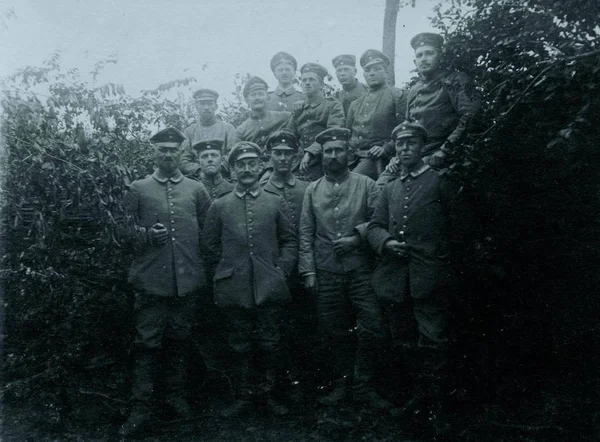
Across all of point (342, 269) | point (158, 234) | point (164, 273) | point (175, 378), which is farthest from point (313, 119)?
point (175, 378)

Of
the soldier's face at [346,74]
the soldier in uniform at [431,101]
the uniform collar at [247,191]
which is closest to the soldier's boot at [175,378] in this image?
the uniform collar at [247,191]

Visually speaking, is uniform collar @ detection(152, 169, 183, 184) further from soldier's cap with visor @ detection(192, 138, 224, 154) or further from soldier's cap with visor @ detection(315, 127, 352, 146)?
soldier's cap with visor @ detection(315, 127, 352, 146)

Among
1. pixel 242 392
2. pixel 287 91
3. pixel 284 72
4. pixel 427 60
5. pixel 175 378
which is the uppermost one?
pixel 284 72

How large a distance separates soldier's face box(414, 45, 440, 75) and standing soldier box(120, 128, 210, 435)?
6.77 feet

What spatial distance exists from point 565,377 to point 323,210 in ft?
7.39

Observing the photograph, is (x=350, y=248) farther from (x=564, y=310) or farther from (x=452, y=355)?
(x=564, y=310)

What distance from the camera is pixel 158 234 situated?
4102 millimetres

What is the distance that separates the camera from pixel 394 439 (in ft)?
12.1

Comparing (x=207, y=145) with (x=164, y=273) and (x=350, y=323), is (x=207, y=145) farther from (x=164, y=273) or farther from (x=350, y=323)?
(x=350, y=323)

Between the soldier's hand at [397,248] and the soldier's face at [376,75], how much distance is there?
191cm

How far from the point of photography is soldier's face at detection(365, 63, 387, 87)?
17.0ft

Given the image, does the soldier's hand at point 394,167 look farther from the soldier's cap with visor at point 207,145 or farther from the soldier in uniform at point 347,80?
the soldier's cap with visor at point 207,145

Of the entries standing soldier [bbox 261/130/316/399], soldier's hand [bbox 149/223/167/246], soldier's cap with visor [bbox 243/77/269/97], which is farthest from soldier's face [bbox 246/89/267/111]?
soldier's hand [bbox 149/223/167/246]

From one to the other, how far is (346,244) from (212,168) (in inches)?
65.0
